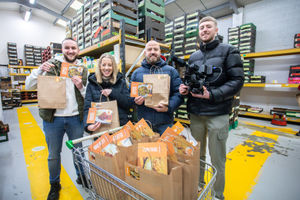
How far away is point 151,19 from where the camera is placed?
2.81 m

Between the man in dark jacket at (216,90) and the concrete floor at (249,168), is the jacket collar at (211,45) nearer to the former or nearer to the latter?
the man in dark jacket at (216,90)

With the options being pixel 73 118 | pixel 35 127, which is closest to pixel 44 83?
pixel 73 118

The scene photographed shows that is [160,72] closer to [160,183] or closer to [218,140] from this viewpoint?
[218,140]

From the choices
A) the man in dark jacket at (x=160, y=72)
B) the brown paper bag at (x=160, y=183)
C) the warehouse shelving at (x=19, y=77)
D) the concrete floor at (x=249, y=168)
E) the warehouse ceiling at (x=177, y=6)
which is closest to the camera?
the brown paper bag at (x=160, y=183)

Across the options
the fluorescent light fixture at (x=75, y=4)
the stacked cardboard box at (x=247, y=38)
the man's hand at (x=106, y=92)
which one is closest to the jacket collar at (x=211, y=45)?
the man's hand at (x=106, y=92)

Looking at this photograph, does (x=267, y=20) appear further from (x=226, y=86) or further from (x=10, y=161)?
(x=10, y=161)

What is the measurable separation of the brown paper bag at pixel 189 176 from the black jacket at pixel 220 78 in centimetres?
65

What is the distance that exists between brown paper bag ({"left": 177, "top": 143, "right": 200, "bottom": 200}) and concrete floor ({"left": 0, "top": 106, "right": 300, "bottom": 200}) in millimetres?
1273

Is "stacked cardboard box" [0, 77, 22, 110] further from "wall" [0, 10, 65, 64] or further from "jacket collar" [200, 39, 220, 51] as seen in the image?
"jacket collar" [200, 39, 220, 51]

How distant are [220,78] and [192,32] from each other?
2.91 m

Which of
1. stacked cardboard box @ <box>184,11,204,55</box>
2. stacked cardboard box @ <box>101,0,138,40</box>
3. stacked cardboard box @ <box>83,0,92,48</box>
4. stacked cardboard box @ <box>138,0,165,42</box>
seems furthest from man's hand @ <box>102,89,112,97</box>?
stacked cardboard box @ <box>184,11,204,55</box>

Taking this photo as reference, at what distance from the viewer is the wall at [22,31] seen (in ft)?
28.6

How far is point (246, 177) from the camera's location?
73.5 inches

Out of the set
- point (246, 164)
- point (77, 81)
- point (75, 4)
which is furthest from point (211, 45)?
point (75, 4)
